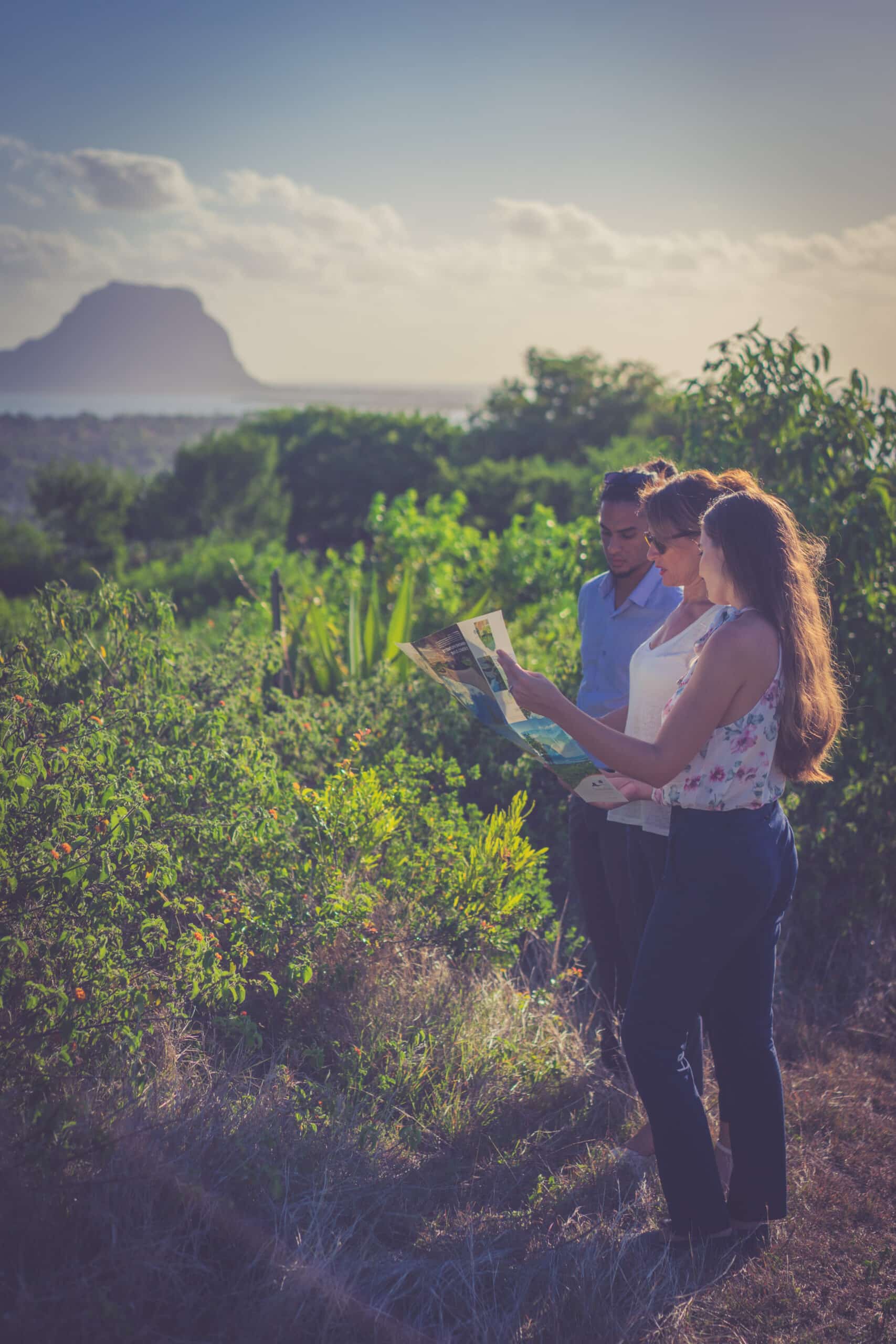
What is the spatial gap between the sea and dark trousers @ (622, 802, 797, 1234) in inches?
657

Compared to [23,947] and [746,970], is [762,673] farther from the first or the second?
[23,947]

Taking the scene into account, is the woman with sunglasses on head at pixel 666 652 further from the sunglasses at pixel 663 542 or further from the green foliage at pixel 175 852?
the green foliage at pixel 175 852

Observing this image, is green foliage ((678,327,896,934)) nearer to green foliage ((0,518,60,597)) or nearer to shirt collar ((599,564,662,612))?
shirt collar ((599,564,662,612))

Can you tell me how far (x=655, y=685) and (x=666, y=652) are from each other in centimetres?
9

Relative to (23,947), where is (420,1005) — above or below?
below

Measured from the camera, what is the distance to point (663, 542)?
2.45 meters

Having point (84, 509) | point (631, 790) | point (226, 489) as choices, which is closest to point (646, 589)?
point (631, 790)

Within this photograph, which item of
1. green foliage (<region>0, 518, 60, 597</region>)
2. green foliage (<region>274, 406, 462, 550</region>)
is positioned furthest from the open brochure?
green foliage (<region>0, 518, 60, 597</region>)

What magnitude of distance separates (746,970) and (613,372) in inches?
684

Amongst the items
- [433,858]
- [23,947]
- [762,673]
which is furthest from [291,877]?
[762,673]

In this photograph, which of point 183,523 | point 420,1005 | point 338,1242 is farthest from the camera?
point 183,523

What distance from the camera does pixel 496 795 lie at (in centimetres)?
→ 430

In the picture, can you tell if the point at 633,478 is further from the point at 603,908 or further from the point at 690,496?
the point at 603,908

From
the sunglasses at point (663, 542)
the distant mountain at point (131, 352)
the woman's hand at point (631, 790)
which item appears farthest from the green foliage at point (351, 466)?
the woman's hand at point (631, 790)
